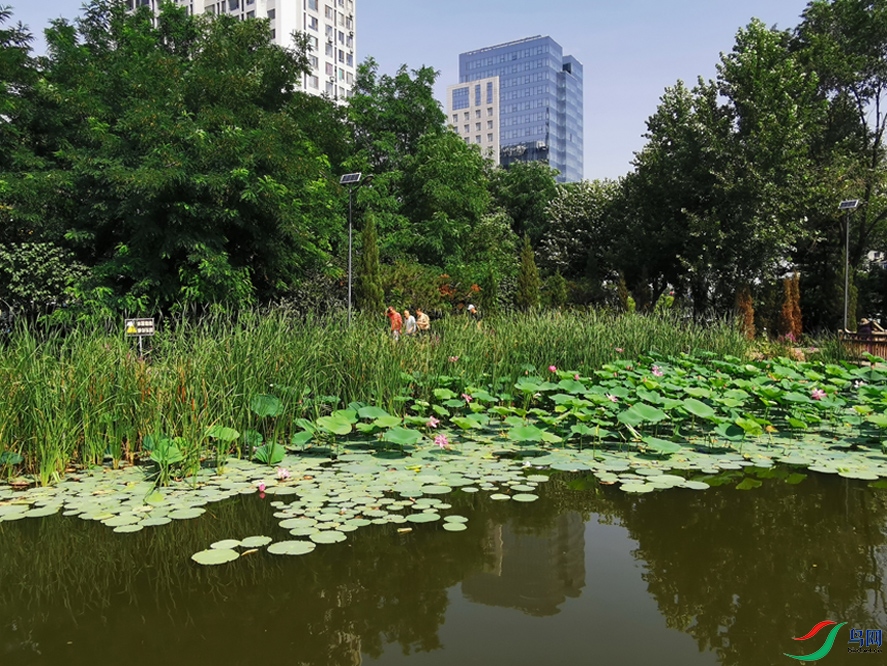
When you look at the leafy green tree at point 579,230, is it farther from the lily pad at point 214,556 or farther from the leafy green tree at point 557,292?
the lily pad at point 214,556

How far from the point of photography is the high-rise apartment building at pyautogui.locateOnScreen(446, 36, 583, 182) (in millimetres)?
111875

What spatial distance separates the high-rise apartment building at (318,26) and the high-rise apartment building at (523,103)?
151ft

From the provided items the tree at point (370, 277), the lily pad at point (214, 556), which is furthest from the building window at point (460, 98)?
the lily pad at point (214, 556)

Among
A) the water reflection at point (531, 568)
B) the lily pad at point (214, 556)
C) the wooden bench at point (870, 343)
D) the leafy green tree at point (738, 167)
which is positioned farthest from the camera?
the leafy green tree at point (738, 167)

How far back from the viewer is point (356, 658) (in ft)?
7.30

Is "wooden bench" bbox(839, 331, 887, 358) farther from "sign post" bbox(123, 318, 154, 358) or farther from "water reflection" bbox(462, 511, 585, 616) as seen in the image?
"sign post" bbox(123, 318, 154, 358)

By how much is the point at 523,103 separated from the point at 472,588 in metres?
119

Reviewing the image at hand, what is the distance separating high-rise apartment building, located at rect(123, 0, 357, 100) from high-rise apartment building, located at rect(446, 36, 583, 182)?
151 feet

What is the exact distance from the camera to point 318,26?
61.6 metres

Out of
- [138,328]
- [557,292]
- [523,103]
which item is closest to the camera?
[138,328]

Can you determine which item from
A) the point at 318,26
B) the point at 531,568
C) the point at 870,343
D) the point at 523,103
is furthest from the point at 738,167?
the point at 523,103

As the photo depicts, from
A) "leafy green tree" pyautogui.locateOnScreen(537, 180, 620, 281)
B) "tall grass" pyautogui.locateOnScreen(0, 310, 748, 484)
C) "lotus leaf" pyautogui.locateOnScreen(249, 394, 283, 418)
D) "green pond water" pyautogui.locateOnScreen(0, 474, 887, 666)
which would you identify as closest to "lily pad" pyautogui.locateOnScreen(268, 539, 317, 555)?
"green pond water" pyautogui.locateOnScreen(0, 474, 887, 666)

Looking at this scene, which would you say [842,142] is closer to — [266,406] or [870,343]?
[870,343]

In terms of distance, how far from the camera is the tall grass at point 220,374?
4.53 metres
